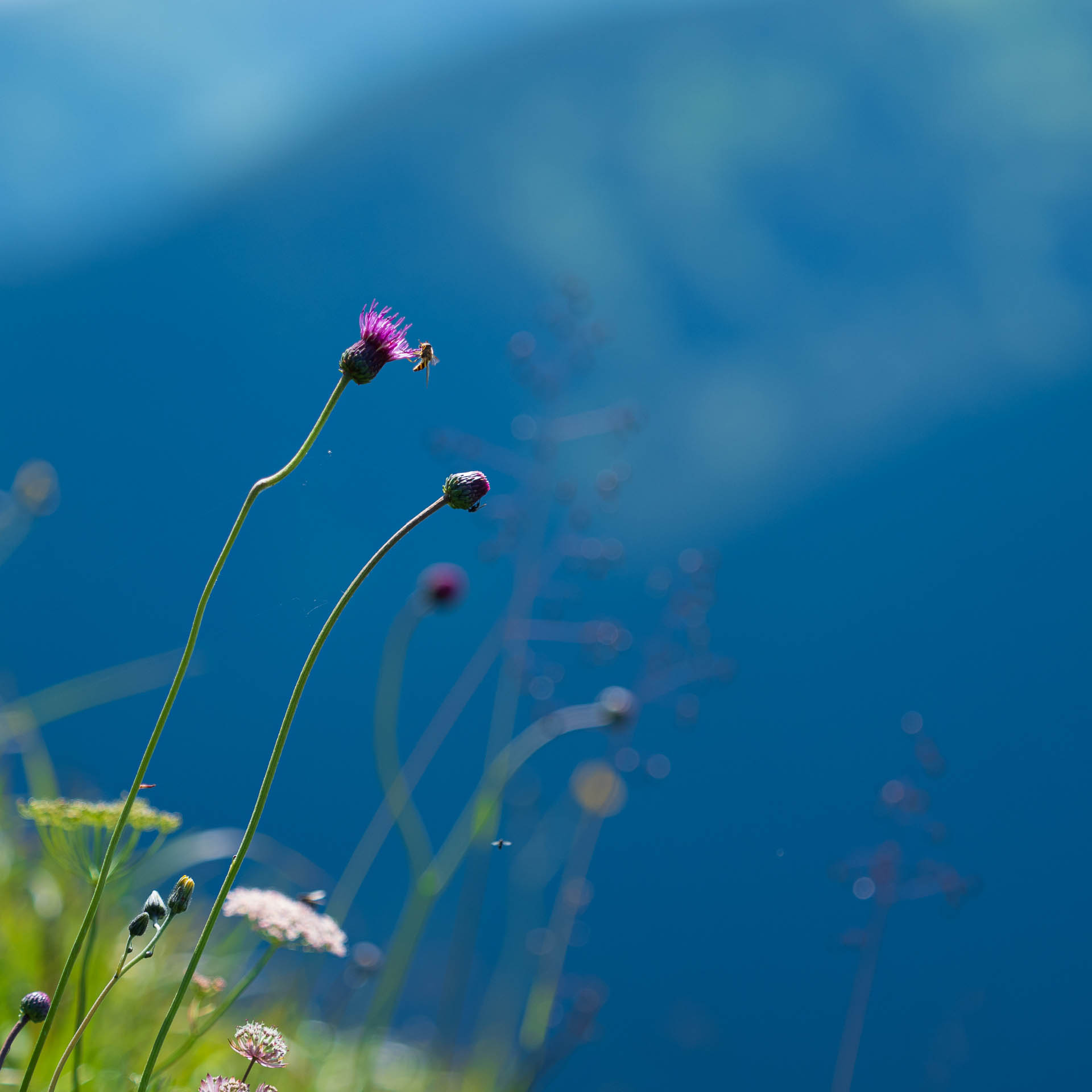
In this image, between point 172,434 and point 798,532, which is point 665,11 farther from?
point 172,434

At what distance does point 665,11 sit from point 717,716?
2097mm

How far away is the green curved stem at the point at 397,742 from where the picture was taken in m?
1.08

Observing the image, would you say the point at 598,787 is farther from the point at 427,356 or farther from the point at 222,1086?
the point at 222,1086

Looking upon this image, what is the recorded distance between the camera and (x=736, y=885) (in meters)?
2.66

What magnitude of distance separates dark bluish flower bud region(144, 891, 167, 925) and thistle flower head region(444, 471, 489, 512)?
230mm

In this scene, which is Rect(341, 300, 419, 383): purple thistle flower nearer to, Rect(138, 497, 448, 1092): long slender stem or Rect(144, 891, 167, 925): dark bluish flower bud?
Rect(138, 497, 448, 1092): long slender stem

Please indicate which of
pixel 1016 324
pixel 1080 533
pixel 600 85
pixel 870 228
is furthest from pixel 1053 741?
pixel 600 85

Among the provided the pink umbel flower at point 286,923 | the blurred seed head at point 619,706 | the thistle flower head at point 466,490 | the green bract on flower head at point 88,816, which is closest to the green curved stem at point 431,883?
the blurred seed head at point 619,706

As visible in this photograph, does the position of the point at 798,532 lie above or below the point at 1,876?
above

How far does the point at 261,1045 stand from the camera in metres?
0.48

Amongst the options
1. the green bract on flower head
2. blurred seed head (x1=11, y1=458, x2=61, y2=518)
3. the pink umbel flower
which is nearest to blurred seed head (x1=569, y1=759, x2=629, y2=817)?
the pink umbel flower

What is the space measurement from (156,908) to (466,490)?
9.7 inches

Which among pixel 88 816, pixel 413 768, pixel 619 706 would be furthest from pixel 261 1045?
pixel 413 768

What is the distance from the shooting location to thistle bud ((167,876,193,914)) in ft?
1.44
